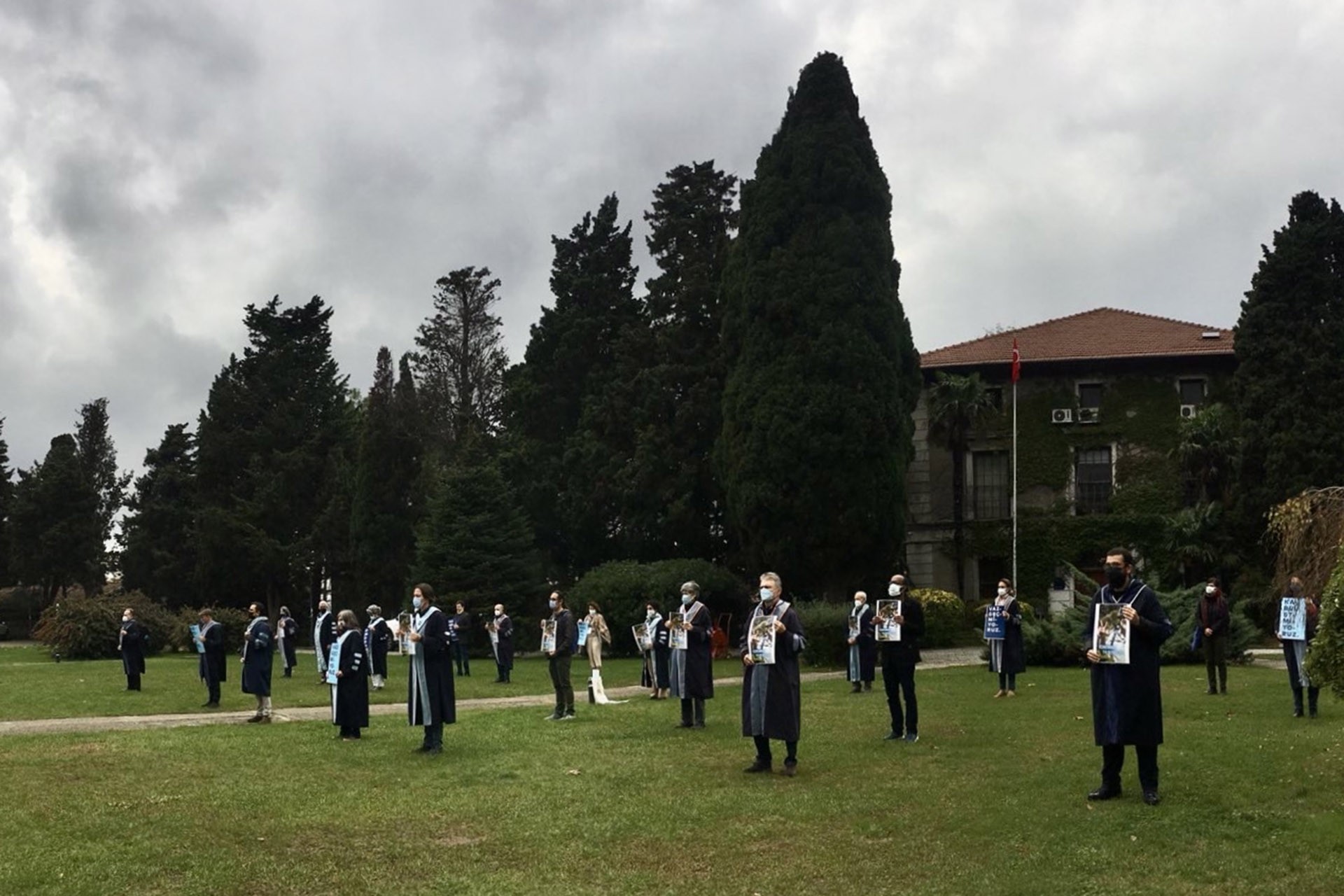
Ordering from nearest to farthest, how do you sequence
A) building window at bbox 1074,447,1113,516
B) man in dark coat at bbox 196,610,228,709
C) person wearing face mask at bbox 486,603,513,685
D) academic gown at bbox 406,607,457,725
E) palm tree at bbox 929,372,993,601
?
academic gown at bbox 406,607,457,725, man in dark coat at bbox 196,610,228,709, person wearing face mask at bbox 486,603,513,685, palm tree at bbox 929,372,993,601, building window at bbox 1074,447,1113,516

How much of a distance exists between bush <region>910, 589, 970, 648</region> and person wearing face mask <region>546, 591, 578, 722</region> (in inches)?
907

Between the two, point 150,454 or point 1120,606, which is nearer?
point 1120,606

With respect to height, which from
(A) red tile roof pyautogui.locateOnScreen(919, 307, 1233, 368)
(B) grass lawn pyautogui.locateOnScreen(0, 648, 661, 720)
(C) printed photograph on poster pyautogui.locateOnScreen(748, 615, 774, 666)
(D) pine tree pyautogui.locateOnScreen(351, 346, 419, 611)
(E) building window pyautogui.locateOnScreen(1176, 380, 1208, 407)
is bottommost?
(B) grass lawn pyautogui.locateOnScreen(0, 648, 661, 720)

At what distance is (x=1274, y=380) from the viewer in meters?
42.8

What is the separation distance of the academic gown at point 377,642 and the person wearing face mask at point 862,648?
9320 mm

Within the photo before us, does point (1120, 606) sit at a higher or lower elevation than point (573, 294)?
lower

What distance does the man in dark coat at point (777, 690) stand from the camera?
43.5 feet

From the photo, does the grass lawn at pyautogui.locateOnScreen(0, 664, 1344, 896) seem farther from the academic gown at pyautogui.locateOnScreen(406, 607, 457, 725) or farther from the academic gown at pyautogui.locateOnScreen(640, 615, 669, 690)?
the academic gown at pyautogui.locateOnScreen(640, 615, 669, 690)

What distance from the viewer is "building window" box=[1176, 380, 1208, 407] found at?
50.2 metres

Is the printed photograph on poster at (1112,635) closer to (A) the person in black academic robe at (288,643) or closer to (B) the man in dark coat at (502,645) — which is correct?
(B) the man in dark coat at (502,645)

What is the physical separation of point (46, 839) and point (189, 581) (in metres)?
59.2

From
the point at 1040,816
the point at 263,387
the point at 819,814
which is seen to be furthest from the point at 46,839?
the point at 263,387

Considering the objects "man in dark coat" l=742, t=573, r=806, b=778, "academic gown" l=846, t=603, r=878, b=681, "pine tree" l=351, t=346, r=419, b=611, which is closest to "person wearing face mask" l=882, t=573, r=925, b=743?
"man in dark coat" l=742, t=573, r=806, b=778

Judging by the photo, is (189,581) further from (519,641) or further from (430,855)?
(430,855)
